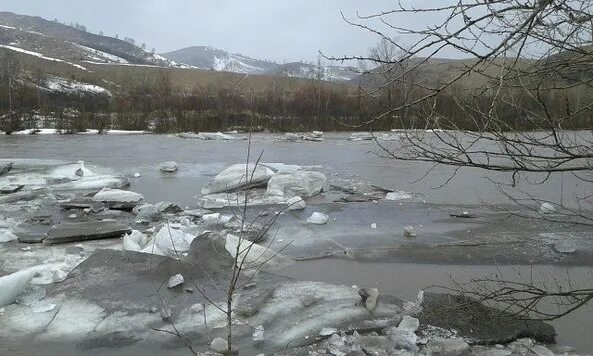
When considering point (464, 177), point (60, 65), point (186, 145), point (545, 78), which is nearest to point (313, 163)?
point (464, 177)

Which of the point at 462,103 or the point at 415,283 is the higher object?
the point at 462,103

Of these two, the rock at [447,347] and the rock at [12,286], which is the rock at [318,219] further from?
the rock at [12,286]

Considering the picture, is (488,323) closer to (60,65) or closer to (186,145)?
(186,145)

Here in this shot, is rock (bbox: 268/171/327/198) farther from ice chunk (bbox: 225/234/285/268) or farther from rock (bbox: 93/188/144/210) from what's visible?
ice chunk (bbox: 225/234/285/268)

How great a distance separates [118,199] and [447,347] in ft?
23.2

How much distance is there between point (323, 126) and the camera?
32.1 meters

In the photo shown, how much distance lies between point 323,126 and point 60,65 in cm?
5331

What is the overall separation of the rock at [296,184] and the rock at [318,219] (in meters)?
1.83

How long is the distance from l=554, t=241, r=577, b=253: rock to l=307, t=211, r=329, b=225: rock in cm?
348

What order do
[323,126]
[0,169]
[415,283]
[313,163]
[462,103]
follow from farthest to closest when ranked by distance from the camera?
[323,126] < [313,163] < [0,169] < [415,283] < [462,103]

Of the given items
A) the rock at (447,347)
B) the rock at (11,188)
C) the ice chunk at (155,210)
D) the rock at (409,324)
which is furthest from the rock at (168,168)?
the rock at (447,347)

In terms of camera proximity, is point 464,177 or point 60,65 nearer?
point 464,177

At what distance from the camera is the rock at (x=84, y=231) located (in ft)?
22.2

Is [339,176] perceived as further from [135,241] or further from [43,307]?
[43,307]
